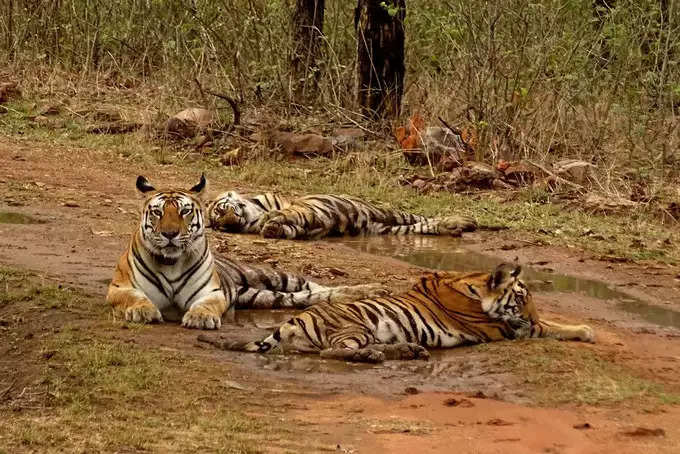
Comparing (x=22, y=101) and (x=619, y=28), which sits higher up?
(x=619, y=28)

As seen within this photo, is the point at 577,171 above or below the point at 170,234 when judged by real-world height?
above

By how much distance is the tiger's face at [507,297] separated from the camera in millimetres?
7195

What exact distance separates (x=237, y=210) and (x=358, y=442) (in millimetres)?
6149

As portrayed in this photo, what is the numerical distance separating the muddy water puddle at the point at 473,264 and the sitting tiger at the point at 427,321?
4.51 ft

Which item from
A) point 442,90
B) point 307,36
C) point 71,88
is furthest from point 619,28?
point 71,88

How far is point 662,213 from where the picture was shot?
11.7 meters

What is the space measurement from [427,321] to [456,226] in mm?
4302

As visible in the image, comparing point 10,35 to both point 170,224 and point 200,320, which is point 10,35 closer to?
point 170,224

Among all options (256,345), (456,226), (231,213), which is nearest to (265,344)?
(256,345)

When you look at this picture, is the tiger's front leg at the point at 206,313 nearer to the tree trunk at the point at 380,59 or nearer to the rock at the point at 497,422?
the rock at the point at 497,422

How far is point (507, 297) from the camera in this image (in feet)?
23.6

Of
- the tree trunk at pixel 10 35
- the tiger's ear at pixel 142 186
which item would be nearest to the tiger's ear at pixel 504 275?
the tiger's ear at pixel 142 186

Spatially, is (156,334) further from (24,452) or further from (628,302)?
(628,302)

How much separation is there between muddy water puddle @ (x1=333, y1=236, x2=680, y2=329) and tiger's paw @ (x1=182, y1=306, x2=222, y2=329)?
9.41ft
